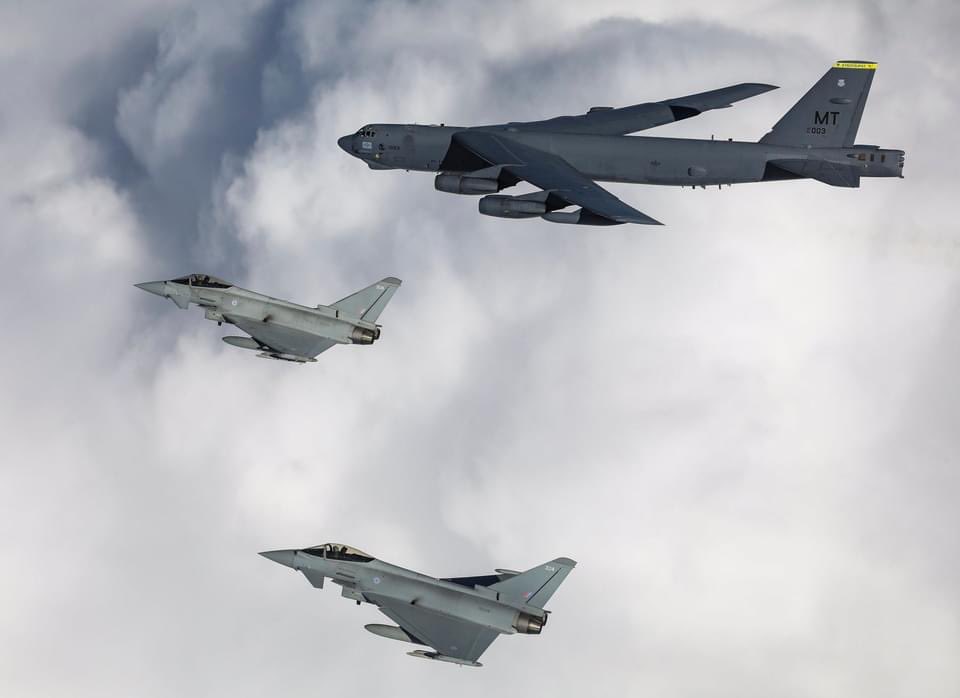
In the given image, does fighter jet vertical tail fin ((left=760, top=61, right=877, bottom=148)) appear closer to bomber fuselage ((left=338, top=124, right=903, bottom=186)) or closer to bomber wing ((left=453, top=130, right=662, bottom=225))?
bomber fuselage ((left=338, top=124, right=903, bottom=186))

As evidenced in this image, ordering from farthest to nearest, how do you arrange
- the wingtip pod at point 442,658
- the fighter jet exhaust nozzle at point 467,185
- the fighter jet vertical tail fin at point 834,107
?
the fighter jet vertical tail fin at point 834,107
the fighter jet exhaust nozzle at point 467,185
the wingtip pod at point 442,658

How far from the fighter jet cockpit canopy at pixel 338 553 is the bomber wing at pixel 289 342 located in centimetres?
922

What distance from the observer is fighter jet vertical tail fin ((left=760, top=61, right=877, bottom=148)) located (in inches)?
2840

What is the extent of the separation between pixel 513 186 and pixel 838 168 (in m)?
16.5

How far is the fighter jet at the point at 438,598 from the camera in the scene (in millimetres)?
57906

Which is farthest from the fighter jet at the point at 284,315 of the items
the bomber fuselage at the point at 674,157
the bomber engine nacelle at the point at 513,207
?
the bomber fuselage at the point at 674,157

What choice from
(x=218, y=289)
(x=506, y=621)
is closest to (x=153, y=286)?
(x=218, y=289)

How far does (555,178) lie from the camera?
68688 mm

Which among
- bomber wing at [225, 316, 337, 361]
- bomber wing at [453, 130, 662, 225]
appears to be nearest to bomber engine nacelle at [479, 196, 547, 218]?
bomber wing at [453, 130, 662, 225]

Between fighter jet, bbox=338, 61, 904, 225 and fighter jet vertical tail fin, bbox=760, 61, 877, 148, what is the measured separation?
0.17ft

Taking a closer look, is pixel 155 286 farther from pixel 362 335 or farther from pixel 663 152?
pixel 663 152

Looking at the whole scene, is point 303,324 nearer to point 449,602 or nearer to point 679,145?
point 449,602

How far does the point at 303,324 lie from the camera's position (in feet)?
209

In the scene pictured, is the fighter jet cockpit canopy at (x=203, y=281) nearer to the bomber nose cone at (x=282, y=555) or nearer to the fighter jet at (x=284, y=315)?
the fighter jet at (x=284, y=315)
